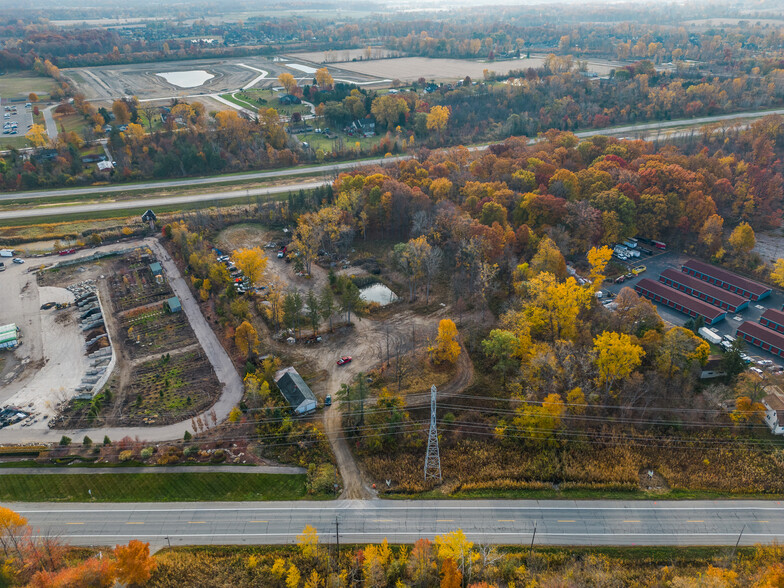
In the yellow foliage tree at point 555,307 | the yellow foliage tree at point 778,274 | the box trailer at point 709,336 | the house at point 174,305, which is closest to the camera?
the yellow foliage tree at point 555,307

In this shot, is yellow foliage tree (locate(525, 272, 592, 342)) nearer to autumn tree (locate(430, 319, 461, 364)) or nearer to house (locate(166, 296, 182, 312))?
autumn tree (locate(430, 319, 461, 364))

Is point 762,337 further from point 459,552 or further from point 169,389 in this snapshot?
point 169,389

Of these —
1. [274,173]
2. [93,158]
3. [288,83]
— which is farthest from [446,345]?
[288,83]

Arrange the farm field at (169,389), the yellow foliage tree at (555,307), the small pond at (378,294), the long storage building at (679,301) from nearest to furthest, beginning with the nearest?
1. the farm field at (169,389)
2. the yellow foliage tree at (555,307)
3. the long storage building at (679,301)
4. the small pond at (378,294)

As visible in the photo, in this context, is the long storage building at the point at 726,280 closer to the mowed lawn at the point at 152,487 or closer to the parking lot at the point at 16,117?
the mowed lawn at the point at 152,487

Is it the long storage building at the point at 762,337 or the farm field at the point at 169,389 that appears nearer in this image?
the farm field at the point at 169,389

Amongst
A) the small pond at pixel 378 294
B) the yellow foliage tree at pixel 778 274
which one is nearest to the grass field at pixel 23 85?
the small pond at pixel 378 294

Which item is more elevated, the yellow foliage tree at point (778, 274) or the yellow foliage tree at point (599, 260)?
the yellow foliage tree at point (599, 260)
